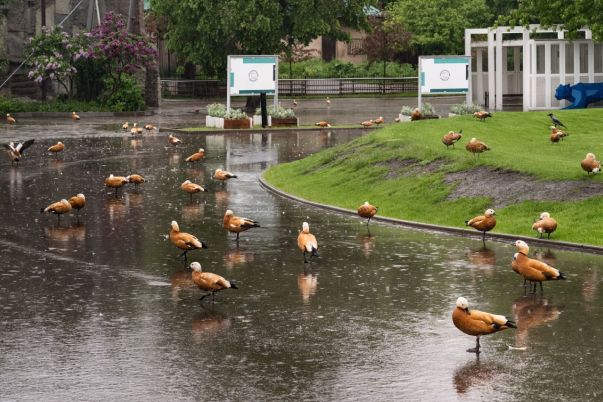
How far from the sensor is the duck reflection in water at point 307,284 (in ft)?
60.2

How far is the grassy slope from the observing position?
25422mm

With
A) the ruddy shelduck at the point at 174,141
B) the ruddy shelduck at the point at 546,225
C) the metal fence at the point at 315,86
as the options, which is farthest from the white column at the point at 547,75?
the ruddy shelduck at the point at 546,225

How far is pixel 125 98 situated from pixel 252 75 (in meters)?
14.2

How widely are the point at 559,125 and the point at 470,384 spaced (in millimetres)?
28496

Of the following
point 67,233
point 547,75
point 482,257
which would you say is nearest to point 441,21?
point 547,75

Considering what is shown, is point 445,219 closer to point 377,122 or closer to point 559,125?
point 559,125

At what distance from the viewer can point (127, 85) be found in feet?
228

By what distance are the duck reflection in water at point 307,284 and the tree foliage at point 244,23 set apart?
47.7 m

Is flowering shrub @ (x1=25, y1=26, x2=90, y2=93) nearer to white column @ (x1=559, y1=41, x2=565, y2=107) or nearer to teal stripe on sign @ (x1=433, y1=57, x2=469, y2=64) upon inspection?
teal stripe on sign @ (x1=433, y1=57, x2=469, y2=64)

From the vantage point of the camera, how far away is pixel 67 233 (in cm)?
2483

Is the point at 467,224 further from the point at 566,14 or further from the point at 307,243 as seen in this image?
the point at 566,14

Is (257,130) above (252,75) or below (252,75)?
below

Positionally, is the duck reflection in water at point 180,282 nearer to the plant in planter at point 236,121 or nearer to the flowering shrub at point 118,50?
the plant in planter at point 236,121

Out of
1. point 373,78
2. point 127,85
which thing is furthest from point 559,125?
point 373,78
